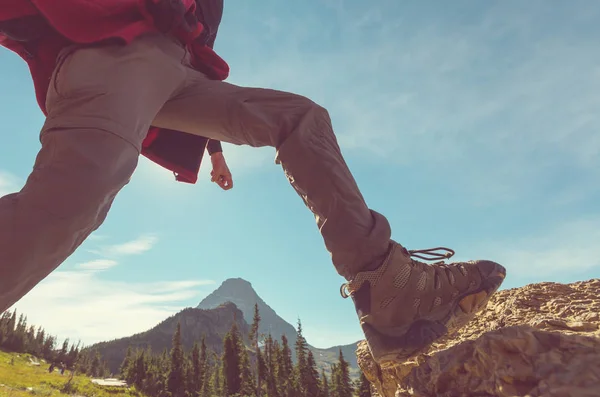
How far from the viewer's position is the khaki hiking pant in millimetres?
1395

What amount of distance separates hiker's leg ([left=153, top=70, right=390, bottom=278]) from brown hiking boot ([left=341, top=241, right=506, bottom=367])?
9cm

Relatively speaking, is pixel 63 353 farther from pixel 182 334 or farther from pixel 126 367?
pixel 182 334

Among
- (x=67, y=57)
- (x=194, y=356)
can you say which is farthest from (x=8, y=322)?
(x=67, y=57)

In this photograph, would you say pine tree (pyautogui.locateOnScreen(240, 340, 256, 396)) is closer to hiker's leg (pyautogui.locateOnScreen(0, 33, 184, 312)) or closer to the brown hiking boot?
the brown hiking boot

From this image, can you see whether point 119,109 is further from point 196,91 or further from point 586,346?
point 586,346

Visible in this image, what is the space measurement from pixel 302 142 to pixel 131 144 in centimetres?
81

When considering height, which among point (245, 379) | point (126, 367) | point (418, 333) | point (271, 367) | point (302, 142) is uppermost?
point (302, 142)

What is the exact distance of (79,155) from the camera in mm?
1490

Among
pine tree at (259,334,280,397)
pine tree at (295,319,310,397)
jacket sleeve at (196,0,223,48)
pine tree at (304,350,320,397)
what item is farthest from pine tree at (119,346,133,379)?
jacket sleeve at (196,0,223,48)

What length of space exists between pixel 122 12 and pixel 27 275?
4.28 feet

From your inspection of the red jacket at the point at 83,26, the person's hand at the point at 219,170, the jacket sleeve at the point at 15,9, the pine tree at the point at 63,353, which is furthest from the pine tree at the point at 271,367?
the pine tree at the point at 63,353

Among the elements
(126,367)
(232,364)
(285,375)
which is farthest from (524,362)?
(126,367)

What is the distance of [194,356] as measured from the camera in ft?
236

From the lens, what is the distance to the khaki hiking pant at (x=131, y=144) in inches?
54.9
